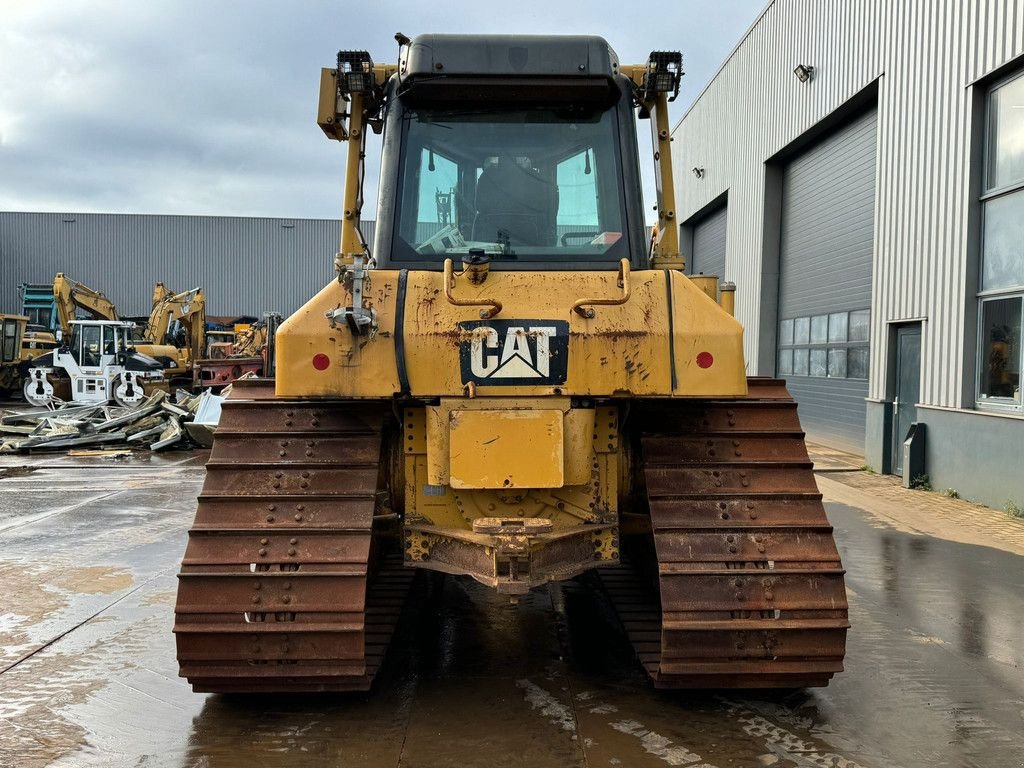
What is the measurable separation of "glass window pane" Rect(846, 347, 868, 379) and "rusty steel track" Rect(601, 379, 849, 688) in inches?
420

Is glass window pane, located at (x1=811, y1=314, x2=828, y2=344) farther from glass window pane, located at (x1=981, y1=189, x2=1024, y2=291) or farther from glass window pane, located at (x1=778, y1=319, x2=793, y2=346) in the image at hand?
glass window pane, located at (x1=981, y1=189, x2=1024, y2=291)

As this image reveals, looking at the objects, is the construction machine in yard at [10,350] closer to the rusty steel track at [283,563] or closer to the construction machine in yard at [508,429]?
the construction machine in yard at [508,429]

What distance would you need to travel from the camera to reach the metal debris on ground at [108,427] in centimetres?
1602

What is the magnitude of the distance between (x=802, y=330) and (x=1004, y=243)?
23.8 feet

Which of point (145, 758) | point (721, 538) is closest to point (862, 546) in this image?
point (721, 538)

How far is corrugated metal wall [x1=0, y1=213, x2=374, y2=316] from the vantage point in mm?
42375

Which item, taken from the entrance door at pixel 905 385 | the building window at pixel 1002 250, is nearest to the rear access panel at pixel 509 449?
the building window at pixel 1002 250

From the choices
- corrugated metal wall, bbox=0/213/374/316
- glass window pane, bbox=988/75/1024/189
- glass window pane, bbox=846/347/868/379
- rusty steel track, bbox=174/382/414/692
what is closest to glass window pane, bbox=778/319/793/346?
glass window pane, bbox=846/347/868/379

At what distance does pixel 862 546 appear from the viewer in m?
7.88

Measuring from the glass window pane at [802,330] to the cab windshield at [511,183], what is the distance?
43.5 feet

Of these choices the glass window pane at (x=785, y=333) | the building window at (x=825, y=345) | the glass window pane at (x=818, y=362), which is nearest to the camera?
the building window at (x=825, y=345)

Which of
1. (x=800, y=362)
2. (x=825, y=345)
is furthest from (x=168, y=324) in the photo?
(x=825, y=345)

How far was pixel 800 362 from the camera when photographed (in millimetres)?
17266

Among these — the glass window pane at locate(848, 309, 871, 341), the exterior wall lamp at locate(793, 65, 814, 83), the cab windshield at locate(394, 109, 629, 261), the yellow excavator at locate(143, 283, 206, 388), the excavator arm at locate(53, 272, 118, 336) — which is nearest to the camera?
the cab windshield at locate(394, 109, 629, 261)
